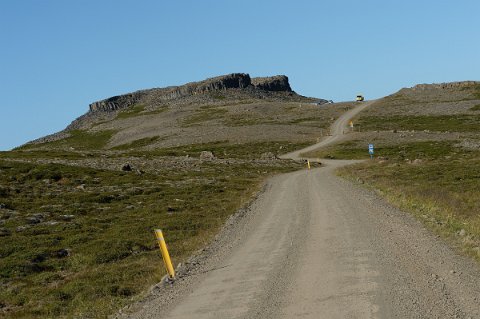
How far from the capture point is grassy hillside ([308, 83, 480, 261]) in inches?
916

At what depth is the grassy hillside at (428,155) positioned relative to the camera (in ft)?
76.3

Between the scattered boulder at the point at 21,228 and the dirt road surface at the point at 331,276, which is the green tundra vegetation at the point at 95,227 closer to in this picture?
the scattered boulder at the point at 21,228

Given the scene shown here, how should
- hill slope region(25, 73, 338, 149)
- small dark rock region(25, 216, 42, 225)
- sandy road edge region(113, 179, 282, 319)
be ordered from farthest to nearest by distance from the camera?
hill slope region(25, 73, 338, 149)
small dark rock region(25, 216, 42, 225)
sandy road edge region(113, 179, 282, 319)

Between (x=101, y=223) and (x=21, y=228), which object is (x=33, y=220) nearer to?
(x=21, y=228)

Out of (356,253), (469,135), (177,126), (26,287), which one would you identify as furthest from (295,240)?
(177,126)

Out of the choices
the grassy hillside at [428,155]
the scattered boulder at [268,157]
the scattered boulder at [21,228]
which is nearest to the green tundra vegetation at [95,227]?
the scattered boulder at [21,228]

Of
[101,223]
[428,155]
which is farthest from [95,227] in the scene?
[428,155]

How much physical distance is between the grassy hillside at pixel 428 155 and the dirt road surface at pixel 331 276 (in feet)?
6.12

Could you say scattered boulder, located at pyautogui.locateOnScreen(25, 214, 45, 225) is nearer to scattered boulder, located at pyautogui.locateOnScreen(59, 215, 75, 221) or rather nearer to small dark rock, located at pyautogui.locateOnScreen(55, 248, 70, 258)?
scattered boulder, located at pyautogui.locateOnScreen(59, 215, 75, 221)

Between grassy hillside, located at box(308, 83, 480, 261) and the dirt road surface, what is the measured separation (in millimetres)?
1867

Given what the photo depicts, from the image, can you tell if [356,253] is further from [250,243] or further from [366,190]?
[366,190]

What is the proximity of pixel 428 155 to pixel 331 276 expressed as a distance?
217 ft

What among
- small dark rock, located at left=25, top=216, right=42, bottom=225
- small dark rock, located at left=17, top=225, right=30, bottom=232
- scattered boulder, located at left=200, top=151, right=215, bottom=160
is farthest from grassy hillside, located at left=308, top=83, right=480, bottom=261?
small dark rock, located at left=25, top=216, right=42, bottom=225

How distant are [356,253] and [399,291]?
4.21m
